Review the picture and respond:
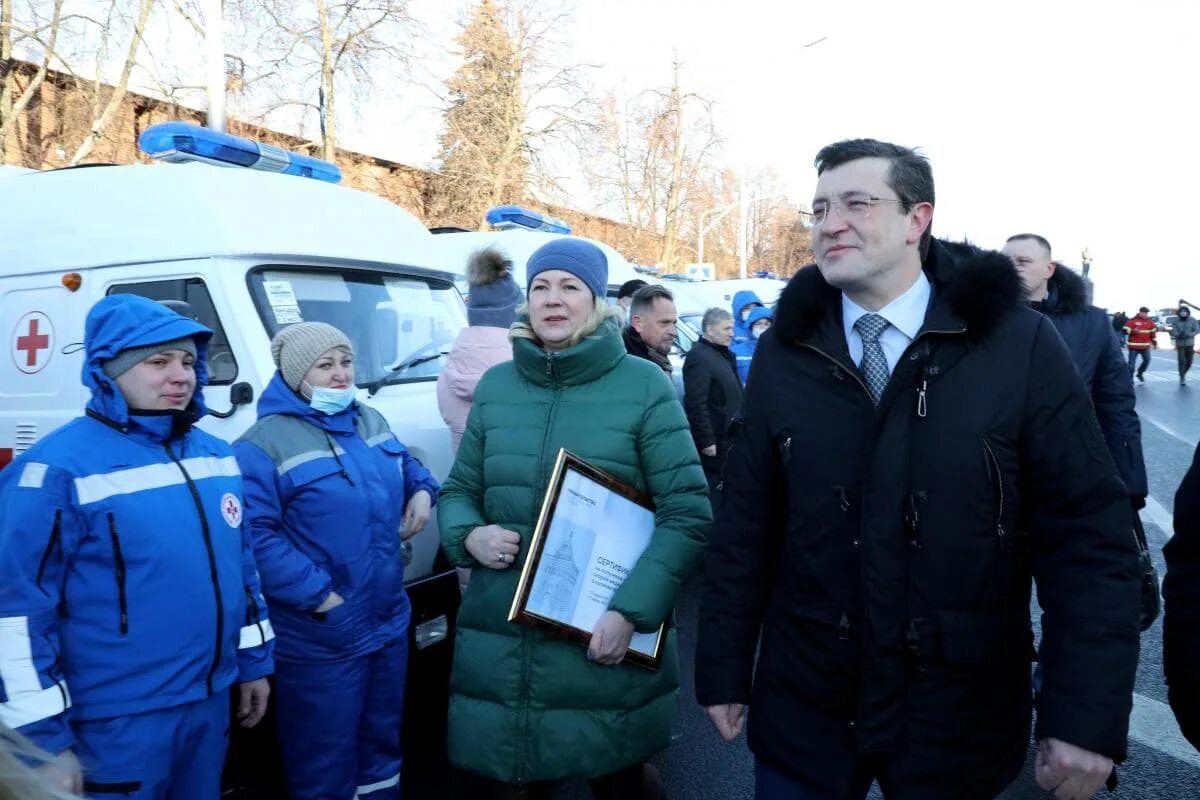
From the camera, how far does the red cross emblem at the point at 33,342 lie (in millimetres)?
4816

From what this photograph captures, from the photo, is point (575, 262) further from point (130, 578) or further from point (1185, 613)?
point (1185, 613)

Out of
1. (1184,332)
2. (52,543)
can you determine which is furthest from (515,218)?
(1184,332)

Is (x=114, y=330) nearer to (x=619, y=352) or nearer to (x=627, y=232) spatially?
(x=619, y=352)

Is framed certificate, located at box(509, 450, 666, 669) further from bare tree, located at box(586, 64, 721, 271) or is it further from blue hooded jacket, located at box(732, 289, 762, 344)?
bare tree, located at box(586, 64, 721, 271)

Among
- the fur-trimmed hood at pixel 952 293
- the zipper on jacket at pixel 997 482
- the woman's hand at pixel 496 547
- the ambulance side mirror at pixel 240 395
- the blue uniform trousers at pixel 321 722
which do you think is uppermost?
the fur-trimmed hood at pixel 952 293

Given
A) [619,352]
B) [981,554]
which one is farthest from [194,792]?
[981,554]

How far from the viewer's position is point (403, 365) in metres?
5.02

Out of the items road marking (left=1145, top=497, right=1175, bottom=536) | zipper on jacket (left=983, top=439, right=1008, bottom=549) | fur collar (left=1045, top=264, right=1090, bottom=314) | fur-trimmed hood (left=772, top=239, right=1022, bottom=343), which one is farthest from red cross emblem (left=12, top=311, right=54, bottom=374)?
road marking (left=1145, top=497, right=1175, bottom=536)

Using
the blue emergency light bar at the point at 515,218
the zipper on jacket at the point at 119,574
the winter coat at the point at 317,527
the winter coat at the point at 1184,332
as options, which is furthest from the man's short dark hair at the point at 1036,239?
the winter coat at the point at 1184,332

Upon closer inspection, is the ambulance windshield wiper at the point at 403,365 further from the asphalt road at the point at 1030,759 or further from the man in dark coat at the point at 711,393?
the man in dark coat at the point at 711,393

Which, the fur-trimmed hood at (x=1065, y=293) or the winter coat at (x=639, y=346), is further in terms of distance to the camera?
the winter coat at (x=639, y=346)

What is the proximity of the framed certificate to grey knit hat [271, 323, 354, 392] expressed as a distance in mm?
1155

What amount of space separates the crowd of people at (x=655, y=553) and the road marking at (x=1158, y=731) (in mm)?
2108

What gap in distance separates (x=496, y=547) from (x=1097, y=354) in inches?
131
